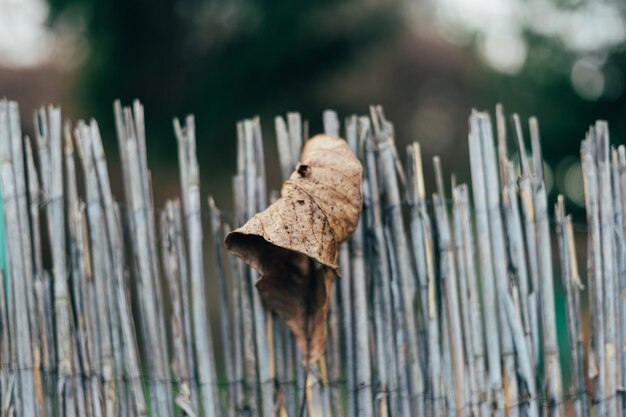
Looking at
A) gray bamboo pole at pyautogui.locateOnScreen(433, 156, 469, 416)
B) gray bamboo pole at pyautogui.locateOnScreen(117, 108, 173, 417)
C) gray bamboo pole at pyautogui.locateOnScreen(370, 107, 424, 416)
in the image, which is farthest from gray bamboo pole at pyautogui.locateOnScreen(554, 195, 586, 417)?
gray bamboo pole at pyautogui.locateOnScreen(117, 108, 173, 417)

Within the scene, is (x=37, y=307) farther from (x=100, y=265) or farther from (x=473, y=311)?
(x=473, y=311)

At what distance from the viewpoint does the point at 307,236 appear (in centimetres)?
154

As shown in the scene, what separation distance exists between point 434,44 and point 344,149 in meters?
5.09

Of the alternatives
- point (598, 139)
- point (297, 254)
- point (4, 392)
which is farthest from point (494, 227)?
point (4, 392)

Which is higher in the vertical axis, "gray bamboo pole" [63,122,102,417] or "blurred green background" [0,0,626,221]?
"blurred green background" [0,0,626,221]

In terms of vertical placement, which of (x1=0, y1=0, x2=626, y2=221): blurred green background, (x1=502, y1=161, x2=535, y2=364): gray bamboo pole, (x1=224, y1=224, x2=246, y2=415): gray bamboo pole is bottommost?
(x1=224, y1=224, x2=246, y2=415): gray bamboo pole

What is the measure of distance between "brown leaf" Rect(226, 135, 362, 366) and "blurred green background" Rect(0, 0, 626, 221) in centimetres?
454

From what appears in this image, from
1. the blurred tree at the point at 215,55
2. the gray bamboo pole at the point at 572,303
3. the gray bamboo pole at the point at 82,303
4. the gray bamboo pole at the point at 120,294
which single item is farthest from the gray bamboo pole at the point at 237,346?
the blurred tree at the point at 215,55

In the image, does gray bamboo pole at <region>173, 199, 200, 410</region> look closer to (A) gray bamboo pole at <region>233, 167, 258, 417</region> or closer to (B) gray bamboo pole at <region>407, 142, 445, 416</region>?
(A) gray bamboo pole at <region>233, 167, 258, 417</region>

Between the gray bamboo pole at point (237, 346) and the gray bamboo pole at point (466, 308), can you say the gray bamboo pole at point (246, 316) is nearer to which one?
the gray bamboo pole at point (237, 346)

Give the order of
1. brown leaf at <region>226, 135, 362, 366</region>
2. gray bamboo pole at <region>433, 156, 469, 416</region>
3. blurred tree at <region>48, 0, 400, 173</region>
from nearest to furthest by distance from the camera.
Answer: brown leaf at <region>226, 135, 362, 366</region>, gray bamboo pole at <region>433, 156, 469, 416</region>, blurred tree at <region>48, 0, 400, 173</region>

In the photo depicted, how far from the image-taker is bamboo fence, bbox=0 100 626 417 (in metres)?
1.72

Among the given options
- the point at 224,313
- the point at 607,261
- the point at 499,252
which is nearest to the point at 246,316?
the point at 224,313

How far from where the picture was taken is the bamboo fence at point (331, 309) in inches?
67.8
